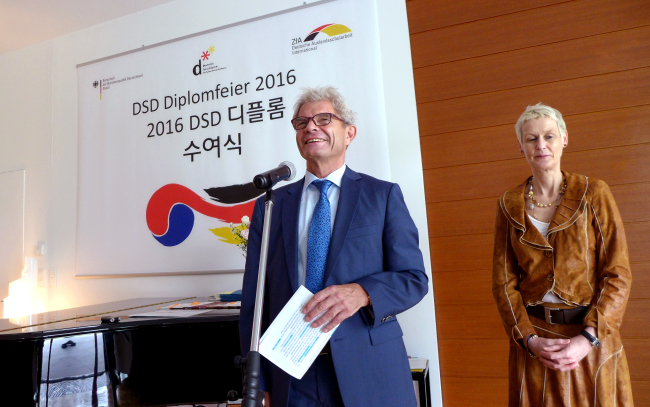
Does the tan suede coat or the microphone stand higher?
the microphone

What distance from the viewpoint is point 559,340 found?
5.01 feet

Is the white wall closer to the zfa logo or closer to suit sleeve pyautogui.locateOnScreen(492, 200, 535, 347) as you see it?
the zfa logo

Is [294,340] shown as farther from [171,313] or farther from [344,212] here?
[171,313]

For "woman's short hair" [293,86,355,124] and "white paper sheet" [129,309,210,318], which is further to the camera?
"white paper sheet" [129,309,210,318]

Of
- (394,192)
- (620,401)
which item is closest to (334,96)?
(394,192)

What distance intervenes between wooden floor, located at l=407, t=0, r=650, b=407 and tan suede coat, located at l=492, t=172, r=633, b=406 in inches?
40.0

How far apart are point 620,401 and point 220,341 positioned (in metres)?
1.56

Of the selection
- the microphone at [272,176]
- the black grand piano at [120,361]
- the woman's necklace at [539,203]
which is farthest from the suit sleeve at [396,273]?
the black grand piano at [120,361]

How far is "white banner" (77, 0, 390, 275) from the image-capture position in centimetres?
313

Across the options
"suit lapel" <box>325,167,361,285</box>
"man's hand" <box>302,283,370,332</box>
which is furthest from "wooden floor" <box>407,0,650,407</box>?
"man's hand" <box>302,283,370,332</box>

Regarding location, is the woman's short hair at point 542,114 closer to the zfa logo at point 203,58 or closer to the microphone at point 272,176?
the microphone at point 272,176

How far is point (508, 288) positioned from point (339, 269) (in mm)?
761

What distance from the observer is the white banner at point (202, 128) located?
10.3 ft

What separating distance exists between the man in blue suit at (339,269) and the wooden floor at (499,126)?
4.72 feet
